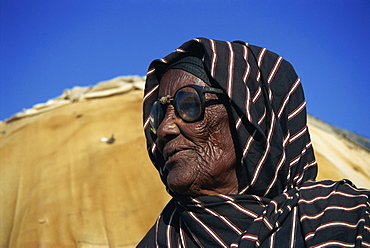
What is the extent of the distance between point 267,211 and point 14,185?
3932mm

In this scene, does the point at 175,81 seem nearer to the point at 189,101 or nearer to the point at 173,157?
the point at 189,101

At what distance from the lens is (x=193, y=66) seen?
185cm

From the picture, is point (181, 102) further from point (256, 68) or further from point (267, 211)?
point (267, 211)

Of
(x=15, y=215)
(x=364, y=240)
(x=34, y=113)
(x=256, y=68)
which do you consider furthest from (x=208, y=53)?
(x=34, y=113)

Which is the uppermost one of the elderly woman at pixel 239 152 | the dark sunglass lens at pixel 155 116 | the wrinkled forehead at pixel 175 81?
the wrinkled forehead at pixel 175 81

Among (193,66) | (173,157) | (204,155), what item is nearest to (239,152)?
(204,155)

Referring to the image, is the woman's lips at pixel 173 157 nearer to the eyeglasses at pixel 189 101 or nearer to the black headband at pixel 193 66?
the eyeglasses at pixel 189 101

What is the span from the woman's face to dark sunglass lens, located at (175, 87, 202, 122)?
27mm

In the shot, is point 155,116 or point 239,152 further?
point 155,116

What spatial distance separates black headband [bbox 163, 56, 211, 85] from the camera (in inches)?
71.7

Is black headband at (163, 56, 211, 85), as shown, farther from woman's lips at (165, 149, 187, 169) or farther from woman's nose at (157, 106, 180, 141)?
woman's lips at (165, 149, 187, 169)

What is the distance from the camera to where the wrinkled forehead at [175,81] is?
1.83 meters

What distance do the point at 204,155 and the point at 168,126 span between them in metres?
0.17

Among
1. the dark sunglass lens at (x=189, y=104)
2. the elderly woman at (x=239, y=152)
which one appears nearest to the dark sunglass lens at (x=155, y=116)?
the elderly woman at (x=239, y=152)
